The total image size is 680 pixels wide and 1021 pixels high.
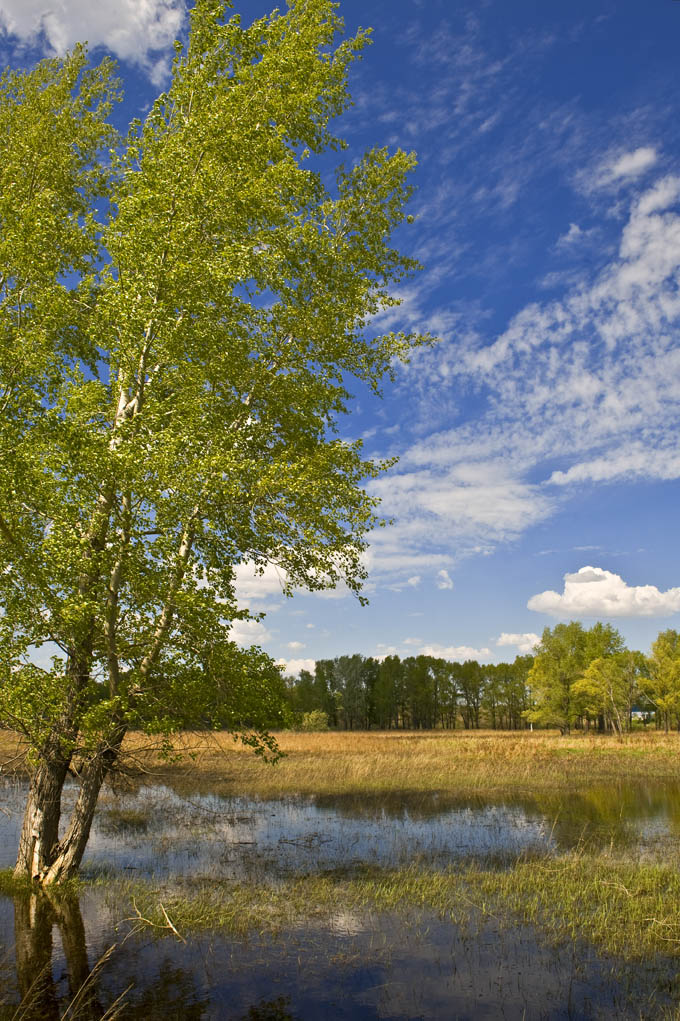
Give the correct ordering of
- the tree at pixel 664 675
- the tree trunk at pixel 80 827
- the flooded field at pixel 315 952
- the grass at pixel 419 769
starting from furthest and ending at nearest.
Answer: the tree at pixel 664 675 < the grass at pixel 419 769 < the tree trunk at pixel 80 827 < the flooded field at pixel 315 952

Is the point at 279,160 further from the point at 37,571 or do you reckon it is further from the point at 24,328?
the point at 37,571

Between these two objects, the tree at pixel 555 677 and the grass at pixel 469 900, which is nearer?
the grass at pixel 469 900

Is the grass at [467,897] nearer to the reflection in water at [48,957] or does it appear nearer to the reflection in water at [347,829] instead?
the reflection in water at [48,957]

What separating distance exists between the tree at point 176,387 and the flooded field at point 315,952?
2865 millimetres

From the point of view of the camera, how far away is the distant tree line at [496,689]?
230 feet

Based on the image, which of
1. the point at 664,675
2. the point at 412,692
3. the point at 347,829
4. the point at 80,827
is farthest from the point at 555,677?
the point at 80,827

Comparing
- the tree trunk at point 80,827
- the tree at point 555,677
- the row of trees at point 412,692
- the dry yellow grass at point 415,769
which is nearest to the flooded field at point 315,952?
the tree trunk at point 80,827

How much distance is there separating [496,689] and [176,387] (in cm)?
10851

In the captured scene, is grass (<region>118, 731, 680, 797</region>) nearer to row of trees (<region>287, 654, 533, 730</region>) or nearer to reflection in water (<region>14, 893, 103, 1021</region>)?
reflection in water (<region>14, 893, 103, 1021</region>)

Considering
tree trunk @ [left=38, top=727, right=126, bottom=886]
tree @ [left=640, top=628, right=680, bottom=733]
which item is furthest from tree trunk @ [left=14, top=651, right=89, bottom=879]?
tree @ [left=640, top=628, right=680, bottom=733]

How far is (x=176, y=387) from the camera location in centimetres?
1446

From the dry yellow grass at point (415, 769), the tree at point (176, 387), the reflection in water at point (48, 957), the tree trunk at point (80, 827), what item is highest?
the tree at point (176, 387)

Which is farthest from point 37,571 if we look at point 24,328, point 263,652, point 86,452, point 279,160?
point 279,160

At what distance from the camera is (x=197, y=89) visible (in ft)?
49.5
